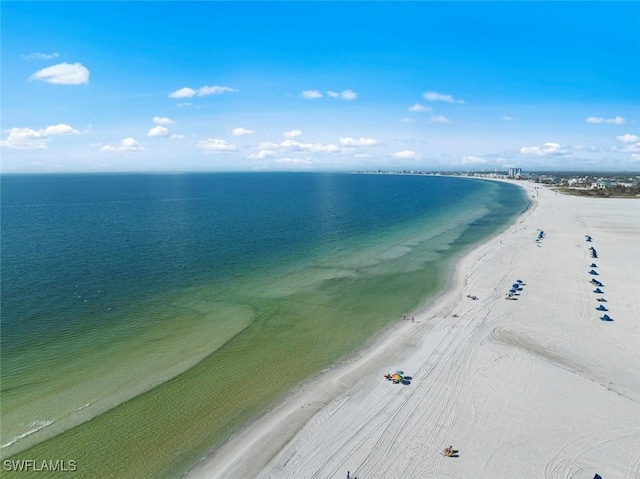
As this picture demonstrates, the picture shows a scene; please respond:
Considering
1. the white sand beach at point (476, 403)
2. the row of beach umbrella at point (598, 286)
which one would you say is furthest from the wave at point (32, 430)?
the row of beach umbrella at point (598, 286)

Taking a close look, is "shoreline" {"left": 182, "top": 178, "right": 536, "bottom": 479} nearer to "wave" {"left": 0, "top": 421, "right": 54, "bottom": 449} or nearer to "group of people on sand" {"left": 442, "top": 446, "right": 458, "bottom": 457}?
"group of people on sand" {"left": 442, "top": 446, "right": 458, "bottom": 457}

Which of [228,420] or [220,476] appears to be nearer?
[220,476]

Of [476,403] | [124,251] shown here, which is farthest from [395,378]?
[124,251]

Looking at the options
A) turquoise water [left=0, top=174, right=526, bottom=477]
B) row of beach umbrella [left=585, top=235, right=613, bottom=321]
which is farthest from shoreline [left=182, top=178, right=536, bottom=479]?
row of beach umbrella [left=585, top=235, right=613, bottom=321]

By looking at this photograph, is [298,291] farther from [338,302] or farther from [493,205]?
[493,205]

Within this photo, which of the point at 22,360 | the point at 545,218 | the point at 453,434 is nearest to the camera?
the point at 453,434

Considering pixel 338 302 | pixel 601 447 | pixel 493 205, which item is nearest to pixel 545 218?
pixel 493 205

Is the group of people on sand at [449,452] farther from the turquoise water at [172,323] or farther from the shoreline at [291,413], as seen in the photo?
the turquoise water at [172,323]
